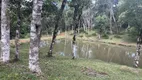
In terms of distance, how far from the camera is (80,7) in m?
24.4

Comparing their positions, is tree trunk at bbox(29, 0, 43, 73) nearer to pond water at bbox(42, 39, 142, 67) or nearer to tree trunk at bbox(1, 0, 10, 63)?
tree trunk at bbox(1, 0, 10, 63)

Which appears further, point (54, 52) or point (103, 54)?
point (103, 54)

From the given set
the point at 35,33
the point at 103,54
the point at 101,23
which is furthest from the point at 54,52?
the point at 101,23

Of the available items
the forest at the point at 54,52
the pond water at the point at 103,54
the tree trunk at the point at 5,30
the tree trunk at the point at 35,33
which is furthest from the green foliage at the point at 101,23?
the tree trunk at the point at 35,33

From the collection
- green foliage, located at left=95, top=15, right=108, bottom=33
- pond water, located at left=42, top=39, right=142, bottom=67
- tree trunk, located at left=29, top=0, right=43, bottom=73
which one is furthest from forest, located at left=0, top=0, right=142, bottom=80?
green foliage, located at left=95, top=15, right=108, bottom=33

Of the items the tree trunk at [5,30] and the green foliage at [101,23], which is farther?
the green foliage at [101,23]

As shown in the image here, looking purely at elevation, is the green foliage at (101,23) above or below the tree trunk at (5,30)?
above

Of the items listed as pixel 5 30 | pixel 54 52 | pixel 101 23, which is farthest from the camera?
pixel 101 23

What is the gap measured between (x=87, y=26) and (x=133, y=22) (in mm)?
69363

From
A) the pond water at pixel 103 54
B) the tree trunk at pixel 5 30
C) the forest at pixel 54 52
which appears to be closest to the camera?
the forest at pixel 54 52

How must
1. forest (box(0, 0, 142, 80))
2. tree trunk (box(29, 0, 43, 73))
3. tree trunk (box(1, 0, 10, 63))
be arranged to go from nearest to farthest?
tree trunk (box(29, 0, 43, 73))
forest (box(0, 0, 142, 80))
tree trunk (box(1, 0, 10, 63))

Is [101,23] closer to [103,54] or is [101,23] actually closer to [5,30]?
[103,54]

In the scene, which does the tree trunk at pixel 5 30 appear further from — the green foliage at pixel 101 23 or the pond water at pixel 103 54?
the green foliage at pixel 101 23

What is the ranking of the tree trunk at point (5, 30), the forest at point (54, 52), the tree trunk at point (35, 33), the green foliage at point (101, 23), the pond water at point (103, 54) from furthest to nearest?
the green foliage at point (101, 23) → the pond water at point (103, 54) → the tree trunk at point (5, 30) → the forest at point (54, 52) → the tree trunk at point (35, 33)
